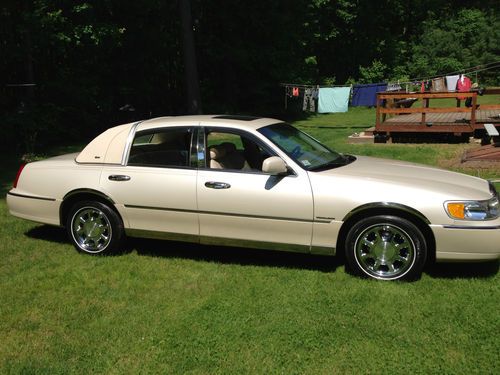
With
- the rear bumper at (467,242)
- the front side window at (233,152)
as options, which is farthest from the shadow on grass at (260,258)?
the front side window at (233,152)

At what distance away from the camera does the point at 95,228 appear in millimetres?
5410

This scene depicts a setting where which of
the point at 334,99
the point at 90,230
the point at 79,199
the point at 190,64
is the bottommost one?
the point at 90,230

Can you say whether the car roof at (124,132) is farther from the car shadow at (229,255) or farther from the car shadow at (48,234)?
the car shadow at (48,234)

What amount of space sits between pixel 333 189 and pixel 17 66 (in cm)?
1447

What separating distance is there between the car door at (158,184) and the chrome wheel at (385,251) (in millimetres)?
1621

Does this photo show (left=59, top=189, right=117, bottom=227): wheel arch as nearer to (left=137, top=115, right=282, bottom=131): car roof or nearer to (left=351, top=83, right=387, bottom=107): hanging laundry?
(left=137, top=115, right=282, bottom=131): car roof

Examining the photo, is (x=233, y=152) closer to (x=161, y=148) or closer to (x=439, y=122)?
(x=161, y=148)

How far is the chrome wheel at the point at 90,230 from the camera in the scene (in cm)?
536

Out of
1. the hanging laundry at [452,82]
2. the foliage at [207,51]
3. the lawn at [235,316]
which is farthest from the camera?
the hanging laundry at [452,82]

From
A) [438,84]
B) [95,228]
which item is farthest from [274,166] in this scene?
[438,84]

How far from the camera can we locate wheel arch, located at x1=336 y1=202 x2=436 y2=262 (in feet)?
14.1

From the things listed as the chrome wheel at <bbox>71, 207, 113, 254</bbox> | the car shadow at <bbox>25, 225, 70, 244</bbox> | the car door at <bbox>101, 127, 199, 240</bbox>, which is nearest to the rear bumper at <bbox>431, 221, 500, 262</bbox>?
the car door at <bbox>101, 127, 199, 240</bbox>

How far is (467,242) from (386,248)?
0.67 metres

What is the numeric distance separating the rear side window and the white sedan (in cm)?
1
